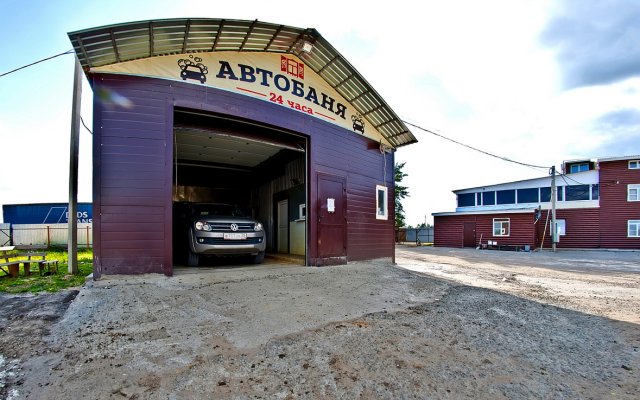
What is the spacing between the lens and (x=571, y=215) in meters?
26.2

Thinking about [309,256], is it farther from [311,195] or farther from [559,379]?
[559,379]

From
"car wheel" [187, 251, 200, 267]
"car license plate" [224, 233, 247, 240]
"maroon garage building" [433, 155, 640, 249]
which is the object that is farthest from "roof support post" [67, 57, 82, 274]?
"maroon garage building" [433, 155, 640, 249]

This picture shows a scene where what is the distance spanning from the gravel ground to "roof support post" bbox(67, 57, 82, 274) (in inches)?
81.8

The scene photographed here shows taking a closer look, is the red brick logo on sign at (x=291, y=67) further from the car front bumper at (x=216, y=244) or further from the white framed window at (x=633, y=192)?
the white framed window at (x=633, y=192)

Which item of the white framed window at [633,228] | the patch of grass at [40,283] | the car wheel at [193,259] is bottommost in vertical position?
the white framed window at [633,228]

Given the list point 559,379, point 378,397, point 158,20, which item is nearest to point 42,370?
point 378,397

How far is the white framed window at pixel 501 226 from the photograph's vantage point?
1004 inches

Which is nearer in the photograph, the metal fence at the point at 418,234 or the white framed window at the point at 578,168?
the white framed window at the point at 578,168

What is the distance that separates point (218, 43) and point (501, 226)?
1031 inches

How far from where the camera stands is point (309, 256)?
25.7 feet

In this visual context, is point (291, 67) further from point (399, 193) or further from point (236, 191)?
point (399, 193)

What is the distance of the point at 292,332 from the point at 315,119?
5917 mm

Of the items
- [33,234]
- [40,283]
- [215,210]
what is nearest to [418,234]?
[215,210]

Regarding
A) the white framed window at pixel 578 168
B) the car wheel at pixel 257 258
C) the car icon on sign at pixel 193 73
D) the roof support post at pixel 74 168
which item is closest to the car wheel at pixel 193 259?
the car wheel at pixel 257 258
